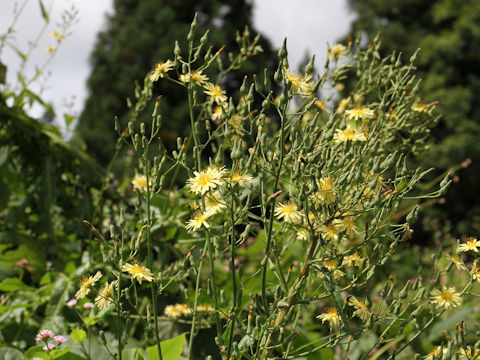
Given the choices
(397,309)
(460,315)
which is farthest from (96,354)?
(460,315)

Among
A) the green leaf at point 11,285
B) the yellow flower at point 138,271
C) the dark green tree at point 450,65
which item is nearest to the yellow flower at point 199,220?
the yellow flower at point 138,271

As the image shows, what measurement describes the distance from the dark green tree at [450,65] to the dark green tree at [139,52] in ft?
12.7

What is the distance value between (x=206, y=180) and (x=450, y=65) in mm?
15386

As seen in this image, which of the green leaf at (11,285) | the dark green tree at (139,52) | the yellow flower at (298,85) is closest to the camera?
the yellow flower at (298,85)

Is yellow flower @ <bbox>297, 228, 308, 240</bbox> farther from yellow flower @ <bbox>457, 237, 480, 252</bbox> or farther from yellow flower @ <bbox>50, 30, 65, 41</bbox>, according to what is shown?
yellow flower @ <bbox>50, 30, 65, 41</bbox>

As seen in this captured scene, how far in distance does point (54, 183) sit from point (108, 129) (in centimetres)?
1344

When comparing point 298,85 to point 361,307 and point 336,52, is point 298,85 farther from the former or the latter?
point 336,52

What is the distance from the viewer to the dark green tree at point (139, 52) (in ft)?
46.9

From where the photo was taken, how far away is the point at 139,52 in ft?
49.3

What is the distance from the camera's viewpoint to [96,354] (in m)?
1.06

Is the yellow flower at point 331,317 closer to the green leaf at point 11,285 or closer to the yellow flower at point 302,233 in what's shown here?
the yellow flower at point 302,233

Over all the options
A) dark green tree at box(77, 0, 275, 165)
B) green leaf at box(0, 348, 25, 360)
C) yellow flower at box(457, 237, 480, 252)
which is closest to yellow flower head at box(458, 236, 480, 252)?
yellow flower at box(457, 237, 480, 252)

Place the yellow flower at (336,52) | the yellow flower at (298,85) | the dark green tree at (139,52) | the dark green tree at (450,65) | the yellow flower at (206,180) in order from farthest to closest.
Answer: the dark green tree at (139,52), the dark green tree at (450,65), the yellow flower at (336,52), the yellow flower at (298,85), the yellow flower at (206,180)

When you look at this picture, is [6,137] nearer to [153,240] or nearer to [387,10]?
[153,240]
